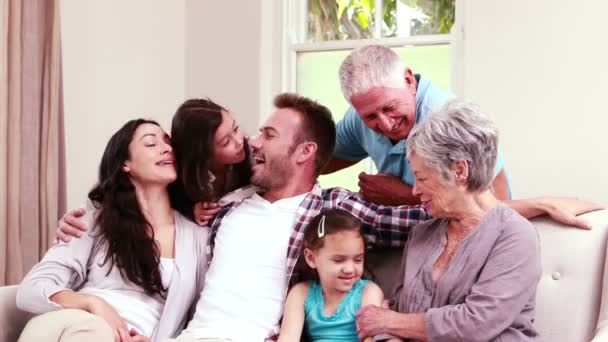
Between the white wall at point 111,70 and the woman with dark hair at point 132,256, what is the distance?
1.61m

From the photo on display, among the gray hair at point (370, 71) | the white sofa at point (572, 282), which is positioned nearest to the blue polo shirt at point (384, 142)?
the gray hair at point (370, 71)

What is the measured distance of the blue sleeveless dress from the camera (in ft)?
6.84

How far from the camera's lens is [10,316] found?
223 cm

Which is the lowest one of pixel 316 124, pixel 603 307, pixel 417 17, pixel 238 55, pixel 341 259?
pixel 603 307

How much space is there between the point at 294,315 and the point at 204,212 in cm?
50

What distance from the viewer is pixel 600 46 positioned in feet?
11.8

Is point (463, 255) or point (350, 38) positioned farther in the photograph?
point (350, 38)

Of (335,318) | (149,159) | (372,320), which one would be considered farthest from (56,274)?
(372,320)

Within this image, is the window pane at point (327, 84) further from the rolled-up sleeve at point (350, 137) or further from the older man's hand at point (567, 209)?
the older man's hand at point (567, 209)

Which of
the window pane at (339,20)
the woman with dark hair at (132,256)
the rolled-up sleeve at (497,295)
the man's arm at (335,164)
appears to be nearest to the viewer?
the rolled-up sleeve at (497,295)

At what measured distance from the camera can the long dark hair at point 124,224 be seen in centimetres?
224

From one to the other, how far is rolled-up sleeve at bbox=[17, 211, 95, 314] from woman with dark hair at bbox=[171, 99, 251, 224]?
1.04 feet

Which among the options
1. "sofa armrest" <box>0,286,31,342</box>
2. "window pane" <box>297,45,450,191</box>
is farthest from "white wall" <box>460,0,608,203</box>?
"sofa armrest" <box>0,286,31,342</box>

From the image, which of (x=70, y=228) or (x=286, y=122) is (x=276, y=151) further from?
(x=70, y=228)
